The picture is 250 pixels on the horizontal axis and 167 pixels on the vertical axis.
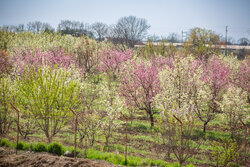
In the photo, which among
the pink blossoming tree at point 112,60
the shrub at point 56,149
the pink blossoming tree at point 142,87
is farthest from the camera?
the pink blossoming tree at point 112,60

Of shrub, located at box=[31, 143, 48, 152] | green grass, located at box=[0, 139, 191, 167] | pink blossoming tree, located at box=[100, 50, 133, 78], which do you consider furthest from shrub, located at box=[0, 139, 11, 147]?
pink blossoming tree, located at box=[100, 50, 133, 78]

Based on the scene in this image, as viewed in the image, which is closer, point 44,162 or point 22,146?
point 44,162

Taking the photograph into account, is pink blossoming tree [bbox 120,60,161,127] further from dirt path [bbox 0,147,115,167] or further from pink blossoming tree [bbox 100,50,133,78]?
pink blossoming tree [bbox 100,50,133,78]

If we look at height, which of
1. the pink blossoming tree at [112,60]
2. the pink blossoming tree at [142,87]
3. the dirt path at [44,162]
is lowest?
the dirt path at [44,162]

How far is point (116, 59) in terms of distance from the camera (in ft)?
89.7

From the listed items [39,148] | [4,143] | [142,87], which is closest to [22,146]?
[39,148]

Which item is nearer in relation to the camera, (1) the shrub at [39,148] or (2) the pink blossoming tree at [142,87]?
(1) the shrub at [39,148]

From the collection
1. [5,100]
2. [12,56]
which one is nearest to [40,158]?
[5,100]

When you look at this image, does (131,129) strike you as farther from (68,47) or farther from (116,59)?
(68,47)

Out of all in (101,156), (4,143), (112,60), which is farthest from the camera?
(112,60)

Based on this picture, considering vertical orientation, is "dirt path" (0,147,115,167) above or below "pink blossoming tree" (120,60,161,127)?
below

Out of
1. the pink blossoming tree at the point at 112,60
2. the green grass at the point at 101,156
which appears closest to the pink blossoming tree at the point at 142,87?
the green grass at the point at 101,156

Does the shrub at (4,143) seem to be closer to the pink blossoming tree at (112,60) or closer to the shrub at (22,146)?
the shrub at (22,146)

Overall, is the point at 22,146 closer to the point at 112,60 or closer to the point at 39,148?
the point at 39,148
